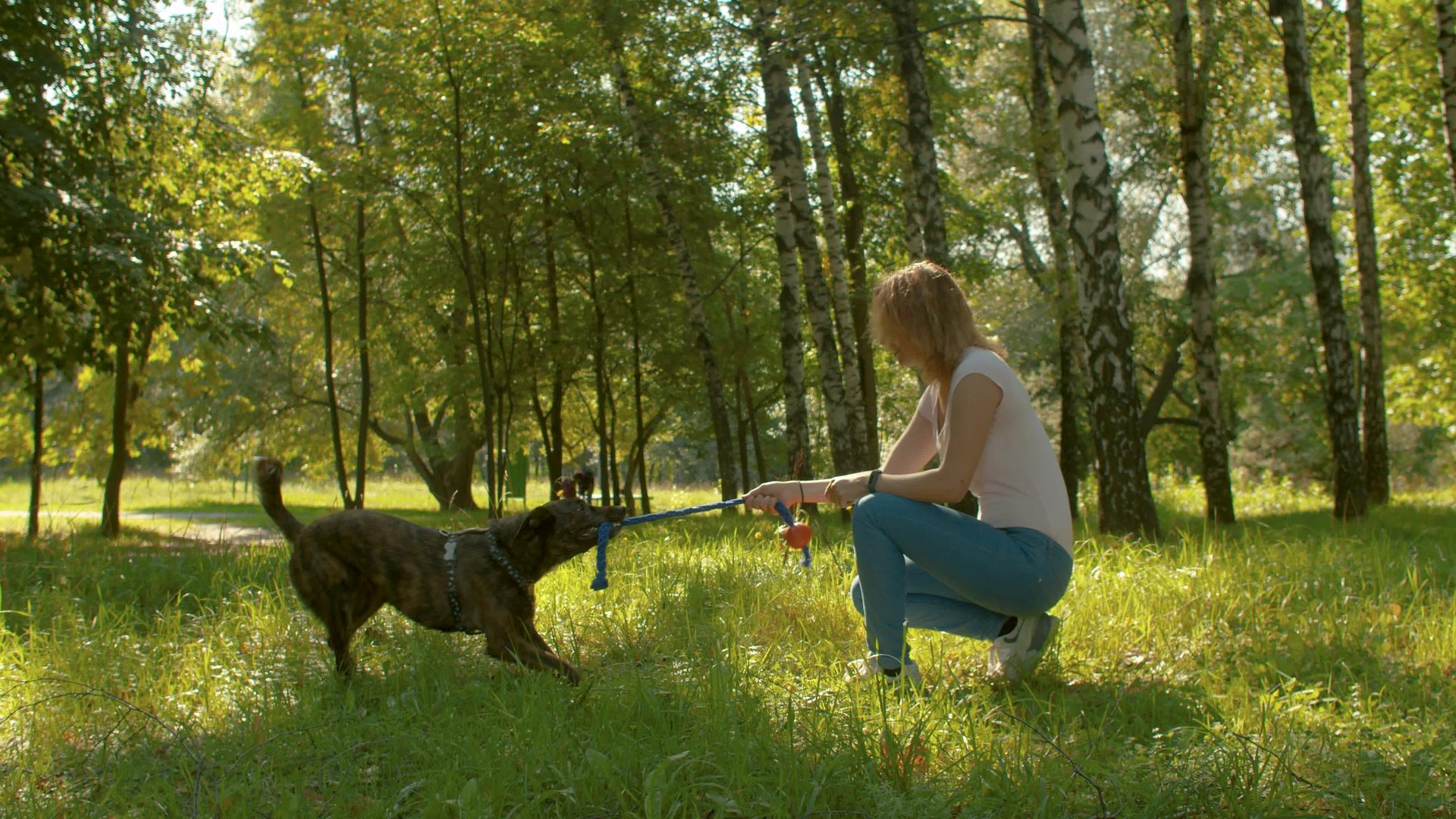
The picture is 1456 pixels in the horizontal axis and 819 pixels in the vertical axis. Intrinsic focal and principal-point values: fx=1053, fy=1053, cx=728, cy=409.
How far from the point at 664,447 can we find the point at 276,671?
52.9 metres

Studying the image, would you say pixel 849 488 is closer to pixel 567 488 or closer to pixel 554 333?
pixel 567 488

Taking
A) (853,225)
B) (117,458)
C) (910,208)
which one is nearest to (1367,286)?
(910,208)

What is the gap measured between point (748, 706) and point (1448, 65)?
9862mm

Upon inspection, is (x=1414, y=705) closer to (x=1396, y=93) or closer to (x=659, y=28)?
(x=659, y=28)

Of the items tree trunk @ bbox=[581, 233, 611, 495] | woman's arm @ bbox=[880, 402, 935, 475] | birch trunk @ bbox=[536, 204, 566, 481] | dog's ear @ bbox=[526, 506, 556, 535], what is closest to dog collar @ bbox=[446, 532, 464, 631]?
dog's ear @ bbox=[526, 506, 556, 535]

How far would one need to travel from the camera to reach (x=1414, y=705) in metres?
4.33

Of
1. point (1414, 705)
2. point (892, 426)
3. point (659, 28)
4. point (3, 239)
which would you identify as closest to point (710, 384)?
point (659, 28)

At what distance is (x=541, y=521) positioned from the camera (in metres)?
4.39

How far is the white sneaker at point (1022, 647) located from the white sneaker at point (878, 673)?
1.32 feet

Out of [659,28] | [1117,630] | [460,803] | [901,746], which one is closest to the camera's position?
[460,803]

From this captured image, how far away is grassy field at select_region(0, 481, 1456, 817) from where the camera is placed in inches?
126

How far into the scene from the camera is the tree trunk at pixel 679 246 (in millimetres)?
15023

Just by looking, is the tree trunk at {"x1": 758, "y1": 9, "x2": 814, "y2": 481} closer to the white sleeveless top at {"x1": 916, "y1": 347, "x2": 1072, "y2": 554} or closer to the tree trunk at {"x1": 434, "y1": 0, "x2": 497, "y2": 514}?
the tree trunk at {"x1": 434, "y1": 0, "x2": 497, "y2": 514}

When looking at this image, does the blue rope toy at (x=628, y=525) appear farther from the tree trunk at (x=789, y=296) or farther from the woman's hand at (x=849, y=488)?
the tree trunk at (x=789, y=296)
